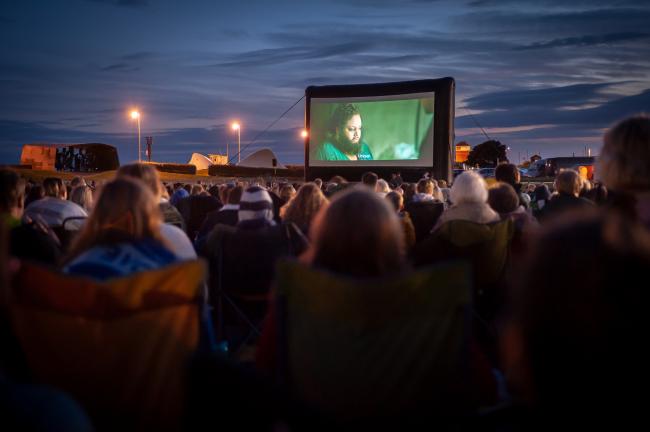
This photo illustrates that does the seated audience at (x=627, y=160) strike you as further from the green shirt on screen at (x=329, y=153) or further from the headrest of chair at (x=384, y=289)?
the green shirt on screen at (x=329, y=153)

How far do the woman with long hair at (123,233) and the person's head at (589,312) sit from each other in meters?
1.65

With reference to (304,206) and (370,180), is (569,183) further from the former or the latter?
(370,180)

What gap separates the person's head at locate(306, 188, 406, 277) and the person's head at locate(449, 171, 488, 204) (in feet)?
7.50

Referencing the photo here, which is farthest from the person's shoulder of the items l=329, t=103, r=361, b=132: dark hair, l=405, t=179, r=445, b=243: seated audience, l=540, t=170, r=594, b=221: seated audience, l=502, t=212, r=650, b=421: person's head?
l=502, t=212, r=650, b=421: person's head

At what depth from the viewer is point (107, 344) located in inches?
67.3

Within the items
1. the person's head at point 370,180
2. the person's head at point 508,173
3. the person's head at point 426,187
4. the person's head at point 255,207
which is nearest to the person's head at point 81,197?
the person's head at point 255,207

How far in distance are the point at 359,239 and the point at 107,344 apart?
0.83 meters

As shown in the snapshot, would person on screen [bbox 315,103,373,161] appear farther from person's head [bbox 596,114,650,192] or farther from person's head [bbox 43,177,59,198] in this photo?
person's head [bbox 596,114,650,192]

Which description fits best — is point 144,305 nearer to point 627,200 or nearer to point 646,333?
point 646,333

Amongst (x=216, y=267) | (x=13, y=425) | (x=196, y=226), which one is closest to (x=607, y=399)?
(x=13, y=425)

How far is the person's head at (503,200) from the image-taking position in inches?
181

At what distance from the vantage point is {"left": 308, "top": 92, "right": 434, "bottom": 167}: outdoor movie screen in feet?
55.0

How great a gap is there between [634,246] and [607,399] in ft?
0.83

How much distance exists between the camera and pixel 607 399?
37.5 inches
